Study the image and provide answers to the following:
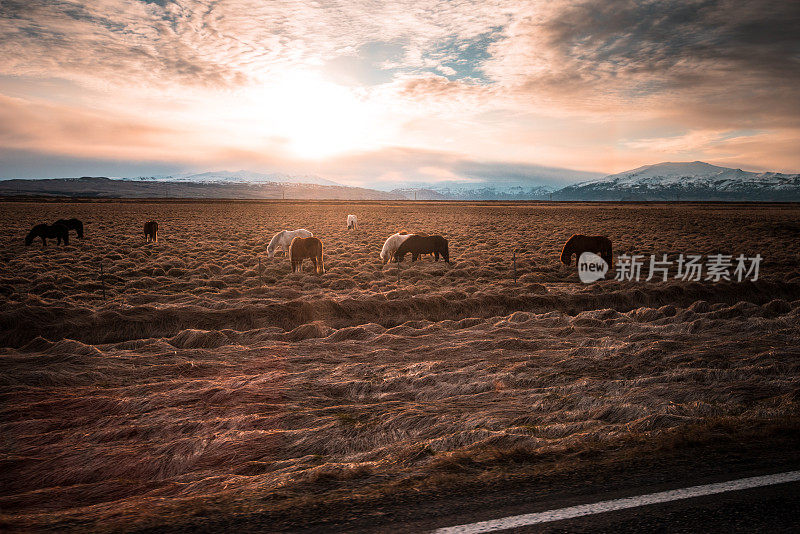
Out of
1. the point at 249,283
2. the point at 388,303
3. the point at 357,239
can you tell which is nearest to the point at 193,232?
the point at 357,239

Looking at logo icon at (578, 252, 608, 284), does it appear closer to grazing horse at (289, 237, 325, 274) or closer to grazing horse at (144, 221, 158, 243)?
grazing horse at (289, 237, 325, 274)

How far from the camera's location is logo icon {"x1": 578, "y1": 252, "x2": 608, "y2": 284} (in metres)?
19.6

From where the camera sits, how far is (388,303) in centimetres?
1364

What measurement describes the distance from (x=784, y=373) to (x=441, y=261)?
17574mm

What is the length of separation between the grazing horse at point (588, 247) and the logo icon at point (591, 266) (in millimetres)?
597

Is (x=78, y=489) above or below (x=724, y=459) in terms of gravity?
below

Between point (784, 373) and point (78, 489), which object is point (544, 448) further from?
point (784, 373)

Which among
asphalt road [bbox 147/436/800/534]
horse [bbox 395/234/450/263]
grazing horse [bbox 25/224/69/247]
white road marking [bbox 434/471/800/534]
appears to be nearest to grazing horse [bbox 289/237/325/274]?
horse [bbox 395/234/450/263]

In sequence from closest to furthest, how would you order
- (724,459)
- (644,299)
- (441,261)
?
1. (724,459)
2. (644,299)
3. (441,261)

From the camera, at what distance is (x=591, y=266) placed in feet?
68.6

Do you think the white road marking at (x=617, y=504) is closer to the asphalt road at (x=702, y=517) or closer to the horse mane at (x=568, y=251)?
the asphalt road at (x=702, y=517)

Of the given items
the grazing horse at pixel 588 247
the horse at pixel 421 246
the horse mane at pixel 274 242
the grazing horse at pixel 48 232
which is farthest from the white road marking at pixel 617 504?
the grazing horse at pixel 48 232

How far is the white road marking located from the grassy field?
2.63 feet

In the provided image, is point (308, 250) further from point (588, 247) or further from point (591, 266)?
point (588, 247)
